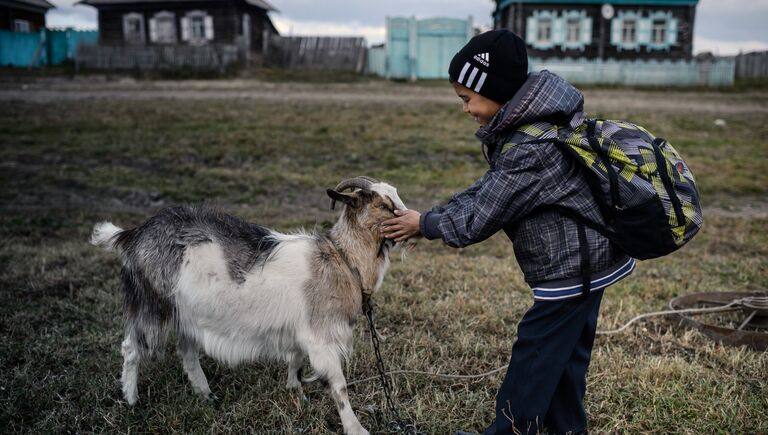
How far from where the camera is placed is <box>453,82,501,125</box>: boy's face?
2.86 metres

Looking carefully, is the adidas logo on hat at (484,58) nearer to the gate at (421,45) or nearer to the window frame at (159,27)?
the gate at (421,45)

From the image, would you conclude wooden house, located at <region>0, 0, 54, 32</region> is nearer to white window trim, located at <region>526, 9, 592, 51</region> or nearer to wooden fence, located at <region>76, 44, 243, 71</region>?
wooden fence, located at <region>76, 44, 243, 71</region>

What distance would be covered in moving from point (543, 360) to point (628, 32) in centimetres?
2860

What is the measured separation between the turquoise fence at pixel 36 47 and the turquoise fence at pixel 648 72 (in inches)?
851

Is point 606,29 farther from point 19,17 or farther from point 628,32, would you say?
point 19,17

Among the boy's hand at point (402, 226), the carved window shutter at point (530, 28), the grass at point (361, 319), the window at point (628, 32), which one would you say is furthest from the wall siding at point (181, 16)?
the boy's hand at point (402, 226)

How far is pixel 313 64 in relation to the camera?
27766mm

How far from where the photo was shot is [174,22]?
1147 inches

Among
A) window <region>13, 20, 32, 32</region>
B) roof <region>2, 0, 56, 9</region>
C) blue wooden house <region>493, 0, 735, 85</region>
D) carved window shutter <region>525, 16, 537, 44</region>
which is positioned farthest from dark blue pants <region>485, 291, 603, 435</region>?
window <region>13, 20, 32, 32</region>

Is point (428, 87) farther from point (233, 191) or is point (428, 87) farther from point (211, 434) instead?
point (211, 434)

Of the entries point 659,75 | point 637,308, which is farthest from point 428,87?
point 637,308

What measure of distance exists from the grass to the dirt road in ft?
12.7

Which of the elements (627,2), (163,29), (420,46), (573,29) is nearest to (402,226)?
(420,46)

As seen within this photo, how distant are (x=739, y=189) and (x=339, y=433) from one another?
30.9 feet
